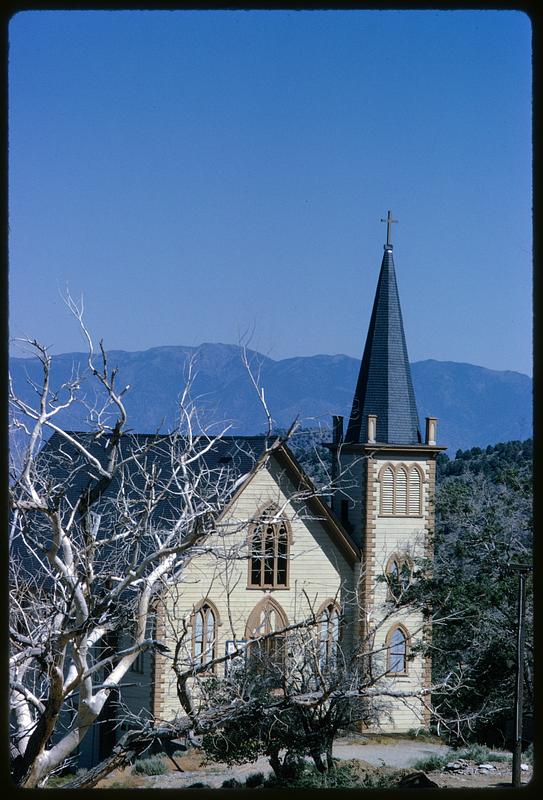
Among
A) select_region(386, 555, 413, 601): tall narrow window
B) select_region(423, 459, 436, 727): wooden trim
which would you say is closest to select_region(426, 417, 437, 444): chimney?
select_region(423, 459, 436, 727): wooden trim

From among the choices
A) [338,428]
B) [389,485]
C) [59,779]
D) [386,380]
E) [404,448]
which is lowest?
[59,779]

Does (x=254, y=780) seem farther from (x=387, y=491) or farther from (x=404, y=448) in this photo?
(x=404, y=448)

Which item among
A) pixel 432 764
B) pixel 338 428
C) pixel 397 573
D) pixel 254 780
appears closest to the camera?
pixel 338 428

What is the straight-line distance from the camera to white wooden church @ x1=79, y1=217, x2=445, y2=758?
15.3 metres

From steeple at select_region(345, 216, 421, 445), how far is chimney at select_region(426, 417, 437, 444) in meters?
0.23

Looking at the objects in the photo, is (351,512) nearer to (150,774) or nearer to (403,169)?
(150,774)

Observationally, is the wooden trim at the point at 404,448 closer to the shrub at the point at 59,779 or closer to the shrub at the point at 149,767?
the shrub at the point at 149,767

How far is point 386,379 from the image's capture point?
18484mm

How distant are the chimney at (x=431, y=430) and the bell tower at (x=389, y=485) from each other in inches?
0.7

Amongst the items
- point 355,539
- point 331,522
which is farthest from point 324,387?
point 331,522

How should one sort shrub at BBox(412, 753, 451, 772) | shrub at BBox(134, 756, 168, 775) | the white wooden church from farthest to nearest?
the white wooden church → shrub at BBox(412, 753, 451, 772) → shrub at BBox(134, 756, 168, 775)

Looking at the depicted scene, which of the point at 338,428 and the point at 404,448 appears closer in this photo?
the point at 338,428

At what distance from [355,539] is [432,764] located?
517 cm

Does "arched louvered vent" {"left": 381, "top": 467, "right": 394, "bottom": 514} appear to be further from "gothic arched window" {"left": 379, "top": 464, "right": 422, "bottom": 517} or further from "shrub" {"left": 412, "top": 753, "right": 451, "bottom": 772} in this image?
"shrub" {"left": 412, "top": 753, "right": 451, "bottom": 772}
